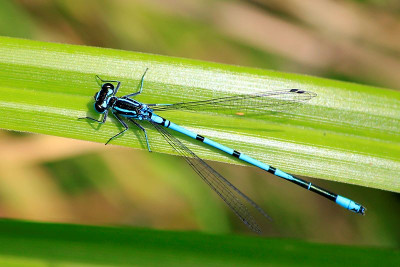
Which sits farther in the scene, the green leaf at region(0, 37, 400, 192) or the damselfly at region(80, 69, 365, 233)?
the damselfly at region(80, 69, 365, 233)

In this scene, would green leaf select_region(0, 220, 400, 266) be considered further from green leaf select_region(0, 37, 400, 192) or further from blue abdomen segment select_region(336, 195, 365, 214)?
blue abdomen segment select_region(336, 195, 365, 214)

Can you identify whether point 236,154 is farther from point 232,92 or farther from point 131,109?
point 131,109

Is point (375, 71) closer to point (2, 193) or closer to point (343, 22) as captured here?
point (343, 22)

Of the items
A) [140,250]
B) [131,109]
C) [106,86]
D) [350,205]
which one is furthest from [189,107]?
[350,205]

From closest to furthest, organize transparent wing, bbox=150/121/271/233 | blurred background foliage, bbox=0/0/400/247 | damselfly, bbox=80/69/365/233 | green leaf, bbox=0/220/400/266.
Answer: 1. green leaf, bbox=0/220/400/266
2. damselfly, bbox=80/69/365/233
3. transparent wing, bbox=150/121/271/233
4. blurred background foliage, bbox=0/0/400/247

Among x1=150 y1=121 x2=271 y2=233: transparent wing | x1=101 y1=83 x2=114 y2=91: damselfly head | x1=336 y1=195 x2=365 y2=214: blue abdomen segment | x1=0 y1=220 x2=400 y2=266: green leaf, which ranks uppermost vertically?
x1=101 y1=83 x2=114 y2=91: damselfly head

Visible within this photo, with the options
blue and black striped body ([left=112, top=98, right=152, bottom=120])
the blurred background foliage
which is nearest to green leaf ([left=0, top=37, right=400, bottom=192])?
blue and black striped body ([left=112, top=98, right=152, bottom=120])
